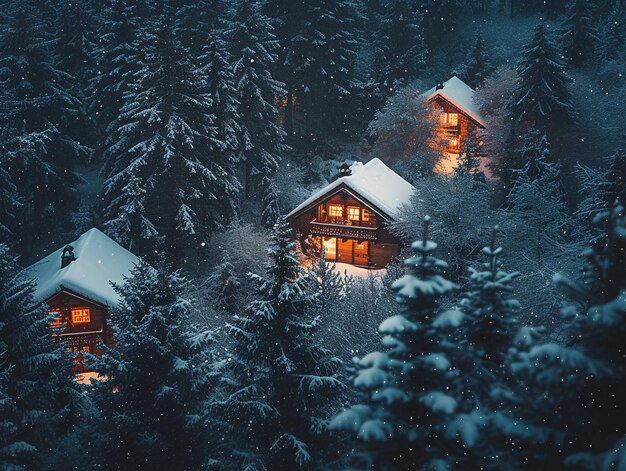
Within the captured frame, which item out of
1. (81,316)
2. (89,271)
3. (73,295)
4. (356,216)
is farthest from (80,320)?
(356,216)

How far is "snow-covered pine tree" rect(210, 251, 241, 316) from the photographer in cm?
2791

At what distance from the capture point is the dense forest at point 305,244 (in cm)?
727

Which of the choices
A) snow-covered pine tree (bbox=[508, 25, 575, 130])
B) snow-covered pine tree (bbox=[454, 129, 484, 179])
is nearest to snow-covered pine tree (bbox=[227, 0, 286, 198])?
snow-covered pine tree (bbox=[454, 129, 484, 179])

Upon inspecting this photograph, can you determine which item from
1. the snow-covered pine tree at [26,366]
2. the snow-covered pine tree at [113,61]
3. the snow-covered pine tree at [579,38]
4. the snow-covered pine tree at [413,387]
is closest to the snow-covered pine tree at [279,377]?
the snow-covered pine tree at [26,366]

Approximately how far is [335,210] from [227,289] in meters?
10.8

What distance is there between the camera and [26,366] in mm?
16172

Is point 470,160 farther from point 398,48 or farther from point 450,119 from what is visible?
point 398,48

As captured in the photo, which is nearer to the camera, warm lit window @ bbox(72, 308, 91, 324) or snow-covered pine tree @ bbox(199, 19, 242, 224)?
warm lit window @ bbox(72, 308, 91, 324)

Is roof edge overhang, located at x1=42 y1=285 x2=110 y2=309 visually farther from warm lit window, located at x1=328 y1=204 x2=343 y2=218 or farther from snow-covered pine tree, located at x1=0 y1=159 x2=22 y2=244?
warm lit window, located at x1=328 y1=204 x2=343 y2=218

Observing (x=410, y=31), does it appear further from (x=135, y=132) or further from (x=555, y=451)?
(x=555, y=451)

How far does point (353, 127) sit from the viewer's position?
4956cm

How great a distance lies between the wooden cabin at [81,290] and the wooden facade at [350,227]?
13.4m

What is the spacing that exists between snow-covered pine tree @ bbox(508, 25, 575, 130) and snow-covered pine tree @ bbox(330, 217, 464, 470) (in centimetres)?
3345

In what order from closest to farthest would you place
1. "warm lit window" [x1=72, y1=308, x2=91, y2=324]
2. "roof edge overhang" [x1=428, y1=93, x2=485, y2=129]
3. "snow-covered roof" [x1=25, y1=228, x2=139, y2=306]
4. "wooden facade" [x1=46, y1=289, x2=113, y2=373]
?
"snow-covered roof" [x1=25, y1=228, x2=139, y2=306] < "wooden facade" [x1=46, y1=289, x2=113, y2=373] < "warm lit window" [x1=72, y1=308, x2=91, y2=324] < "roof edge overhang" [x1=428, y1=93, x2=485, y2=129]
